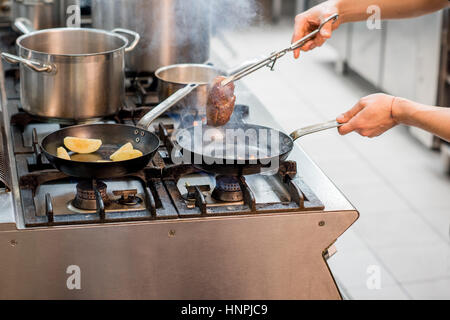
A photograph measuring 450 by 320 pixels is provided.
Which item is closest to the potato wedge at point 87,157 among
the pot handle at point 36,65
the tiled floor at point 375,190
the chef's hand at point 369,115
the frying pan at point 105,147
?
the frying pan at point 105,147

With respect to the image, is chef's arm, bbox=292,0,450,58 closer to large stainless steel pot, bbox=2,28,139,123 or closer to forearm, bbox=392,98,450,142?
forearm, bbox=392,98,450,142

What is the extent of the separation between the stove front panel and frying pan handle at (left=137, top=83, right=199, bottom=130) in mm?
364

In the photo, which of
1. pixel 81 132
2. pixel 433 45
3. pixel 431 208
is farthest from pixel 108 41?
pixel 433 45

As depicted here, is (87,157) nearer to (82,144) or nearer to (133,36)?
(82,144)

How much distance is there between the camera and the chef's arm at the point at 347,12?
71.9 inches

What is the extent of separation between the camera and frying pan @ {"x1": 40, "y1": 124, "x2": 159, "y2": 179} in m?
1.36

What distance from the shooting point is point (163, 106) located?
163 centimetres

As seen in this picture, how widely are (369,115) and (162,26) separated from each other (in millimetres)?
747

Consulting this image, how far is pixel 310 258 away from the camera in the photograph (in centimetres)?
143

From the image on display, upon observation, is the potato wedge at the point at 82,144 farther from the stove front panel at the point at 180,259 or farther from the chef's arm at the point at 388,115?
the chef's arm at the point at 388,115

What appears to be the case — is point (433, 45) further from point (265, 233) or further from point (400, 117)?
point (265, 233)

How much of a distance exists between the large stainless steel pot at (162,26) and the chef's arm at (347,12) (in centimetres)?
34

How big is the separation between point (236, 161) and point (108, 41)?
0.68 m

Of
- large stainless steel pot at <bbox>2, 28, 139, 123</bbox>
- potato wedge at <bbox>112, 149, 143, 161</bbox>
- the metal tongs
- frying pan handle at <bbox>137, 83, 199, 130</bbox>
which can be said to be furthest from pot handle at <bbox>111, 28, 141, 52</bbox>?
potato wedge at <bbox>112, 149, 143, 161</bbox>
